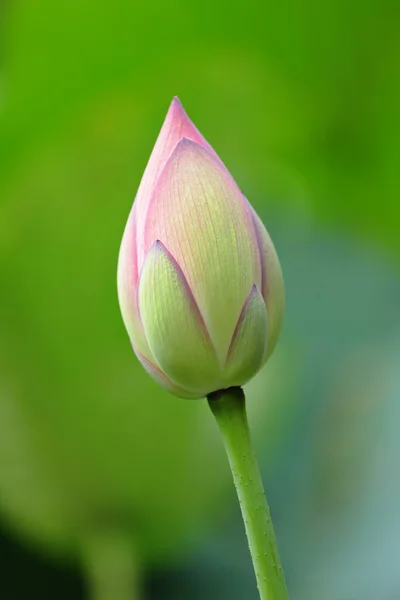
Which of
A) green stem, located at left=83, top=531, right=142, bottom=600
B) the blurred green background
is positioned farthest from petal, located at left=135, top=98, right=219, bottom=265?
green stem, located at left=83, top=531, right=142, bottom=600

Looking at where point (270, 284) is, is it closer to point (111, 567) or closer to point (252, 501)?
point (252, 501)

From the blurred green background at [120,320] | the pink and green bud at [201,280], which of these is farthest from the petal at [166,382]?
the blurred green background at [120,320]

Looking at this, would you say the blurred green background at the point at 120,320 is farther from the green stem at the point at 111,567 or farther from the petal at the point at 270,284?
the petal at the point at 270,284

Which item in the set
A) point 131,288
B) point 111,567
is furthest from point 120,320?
point 131,288

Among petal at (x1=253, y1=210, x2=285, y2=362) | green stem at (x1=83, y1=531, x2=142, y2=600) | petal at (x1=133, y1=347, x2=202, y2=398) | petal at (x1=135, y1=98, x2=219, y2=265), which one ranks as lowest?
green stem at (x1=83, y1=531, x2=142, y2=600)

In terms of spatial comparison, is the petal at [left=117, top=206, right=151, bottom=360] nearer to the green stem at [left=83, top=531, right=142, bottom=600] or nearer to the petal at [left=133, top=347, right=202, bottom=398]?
the petal at [left=133, top=347, right=202, bottom=398]

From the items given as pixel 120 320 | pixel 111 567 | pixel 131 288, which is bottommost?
pixel 111 567

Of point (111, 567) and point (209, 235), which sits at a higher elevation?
point (209, 235)

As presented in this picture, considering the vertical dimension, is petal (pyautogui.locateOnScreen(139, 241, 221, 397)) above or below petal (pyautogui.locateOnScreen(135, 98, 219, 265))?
below
